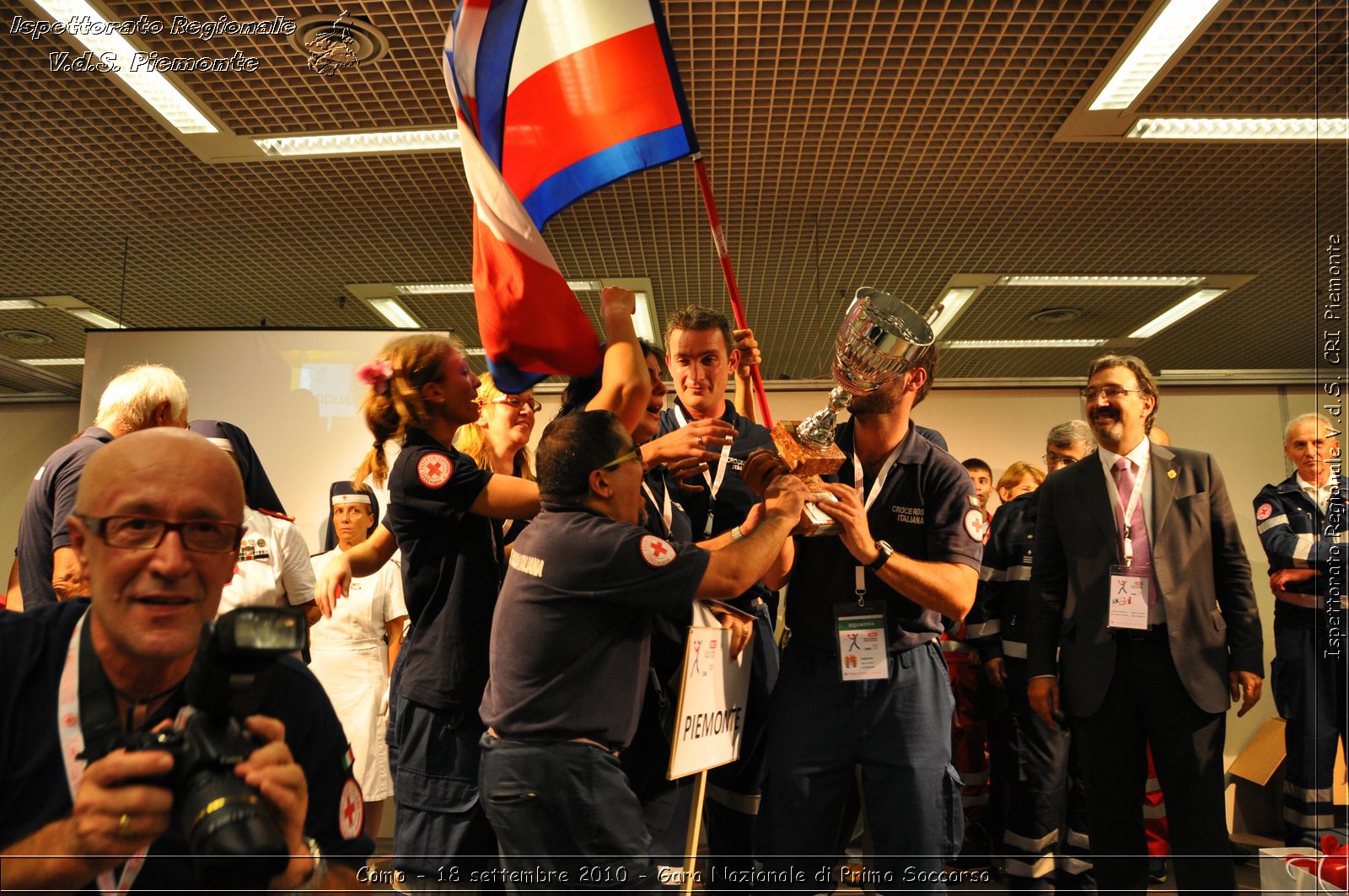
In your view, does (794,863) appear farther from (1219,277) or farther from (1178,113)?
(1219,277)

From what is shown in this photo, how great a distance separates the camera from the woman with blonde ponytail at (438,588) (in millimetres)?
2285

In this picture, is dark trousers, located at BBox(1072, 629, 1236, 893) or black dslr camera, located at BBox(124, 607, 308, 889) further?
dark trousers, located at BBox(1072, 629, 1236, 893)

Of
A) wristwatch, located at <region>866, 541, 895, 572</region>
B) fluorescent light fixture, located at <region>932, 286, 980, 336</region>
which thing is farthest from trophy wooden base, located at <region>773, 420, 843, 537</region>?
fluorescent light fixture, located at <region>932, 286, 980, 336</region>

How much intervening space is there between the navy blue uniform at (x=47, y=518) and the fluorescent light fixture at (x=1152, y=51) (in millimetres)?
4235

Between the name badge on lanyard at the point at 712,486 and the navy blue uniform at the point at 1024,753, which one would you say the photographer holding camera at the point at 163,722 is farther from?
the navy blue uniform at the point at 1024,753

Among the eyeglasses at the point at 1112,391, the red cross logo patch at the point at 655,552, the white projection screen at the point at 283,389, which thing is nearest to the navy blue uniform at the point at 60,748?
the red cross logo patch at the point at 655,552

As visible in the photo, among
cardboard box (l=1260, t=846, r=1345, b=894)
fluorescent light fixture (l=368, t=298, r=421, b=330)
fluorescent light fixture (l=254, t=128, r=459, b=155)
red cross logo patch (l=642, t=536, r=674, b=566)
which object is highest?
fluorescent light fixture (l=254, t=128, r=459, b=155)

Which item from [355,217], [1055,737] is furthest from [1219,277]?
[355,217]

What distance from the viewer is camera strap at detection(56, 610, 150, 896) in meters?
1.10

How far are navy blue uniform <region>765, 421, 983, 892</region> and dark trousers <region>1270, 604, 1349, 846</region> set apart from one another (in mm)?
2907

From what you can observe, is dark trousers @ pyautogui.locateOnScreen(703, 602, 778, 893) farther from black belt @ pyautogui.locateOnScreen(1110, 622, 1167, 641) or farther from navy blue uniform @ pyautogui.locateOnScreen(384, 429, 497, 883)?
black belt @ pyautogui.locateOnScreen(1110, 622, 1167, 641)

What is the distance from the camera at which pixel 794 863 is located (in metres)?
2.23

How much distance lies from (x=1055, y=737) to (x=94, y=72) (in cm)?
524

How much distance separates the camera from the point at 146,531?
1.19 m
